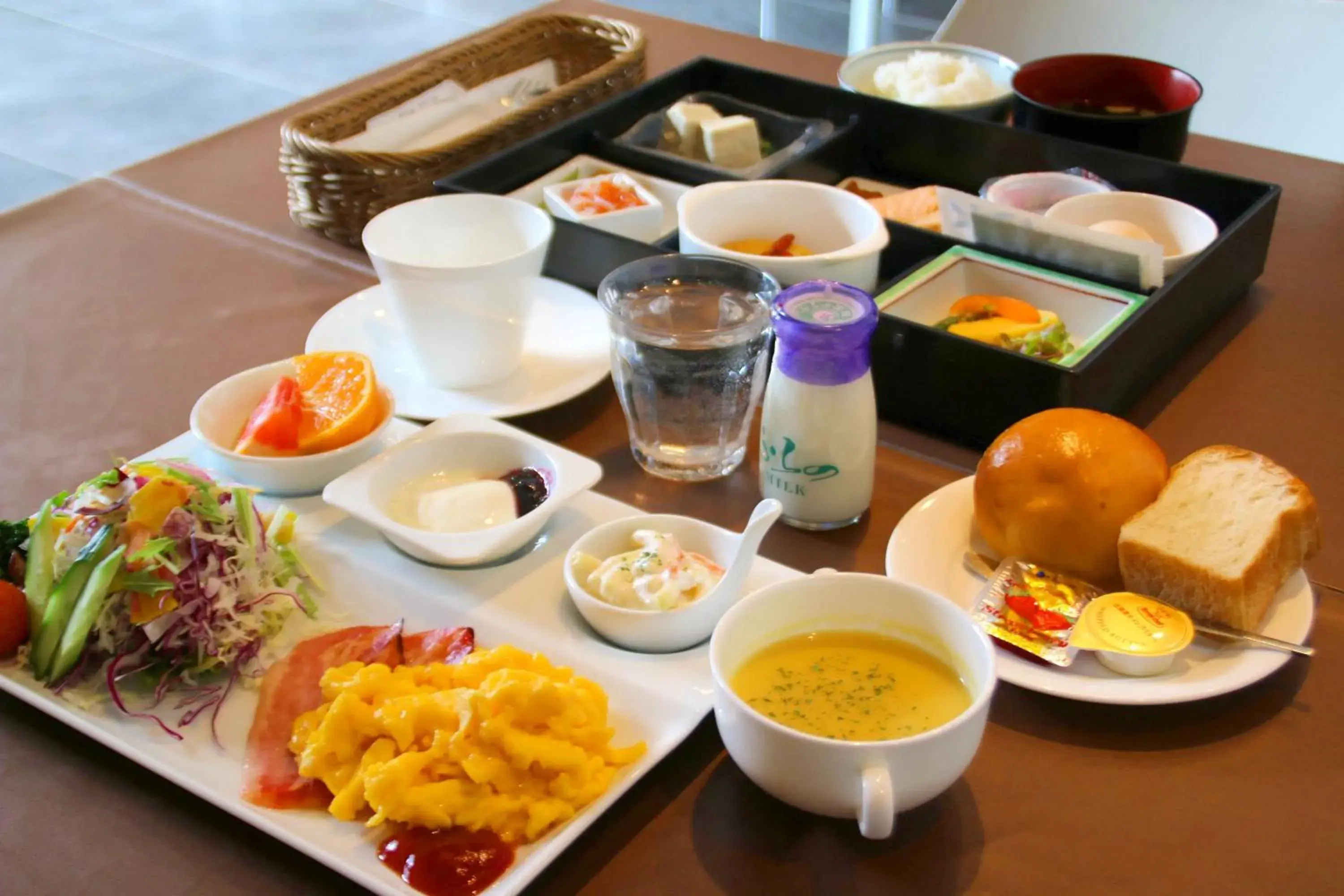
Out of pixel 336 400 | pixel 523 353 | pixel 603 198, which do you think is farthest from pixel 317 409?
pixel 603 198

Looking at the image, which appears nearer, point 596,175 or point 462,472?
point 462,472

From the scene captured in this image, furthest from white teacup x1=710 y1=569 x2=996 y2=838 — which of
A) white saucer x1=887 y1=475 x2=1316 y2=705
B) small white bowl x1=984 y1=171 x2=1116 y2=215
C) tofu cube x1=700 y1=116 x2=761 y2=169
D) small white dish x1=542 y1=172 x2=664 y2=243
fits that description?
tofu cube x1=700 y1=116 x2=761 y2=169

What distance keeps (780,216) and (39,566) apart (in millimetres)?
858

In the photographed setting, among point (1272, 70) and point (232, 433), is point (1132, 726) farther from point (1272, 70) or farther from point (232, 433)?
point (1272, 70)

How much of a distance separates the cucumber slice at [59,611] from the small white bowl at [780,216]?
67cm

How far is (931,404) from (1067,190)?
0.51 meters

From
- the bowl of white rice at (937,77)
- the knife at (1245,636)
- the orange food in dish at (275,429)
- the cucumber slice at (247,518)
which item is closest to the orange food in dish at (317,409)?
the orange food in dish at (275,429)

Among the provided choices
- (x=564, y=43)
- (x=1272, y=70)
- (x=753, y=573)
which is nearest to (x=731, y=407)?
(x=753, y=573)

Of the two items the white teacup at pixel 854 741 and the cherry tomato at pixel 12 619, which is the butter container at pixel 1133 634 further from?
the cherry tomato at pixel 12 619

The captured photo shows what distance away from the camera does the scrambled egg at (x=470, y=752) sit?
2.46 ft

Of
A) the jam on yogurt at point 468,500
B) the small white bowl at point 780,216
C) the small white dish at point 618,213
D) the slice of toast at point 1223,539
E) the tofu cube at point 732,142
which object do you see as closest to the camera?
the slice of toast at point 1223,539

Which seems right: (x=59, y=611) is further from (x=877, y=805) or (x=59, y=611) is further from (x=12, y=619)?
(x=877, y=805)

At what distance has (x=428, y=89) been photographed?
176cm

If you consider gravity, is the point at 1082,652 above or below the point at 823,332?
below
